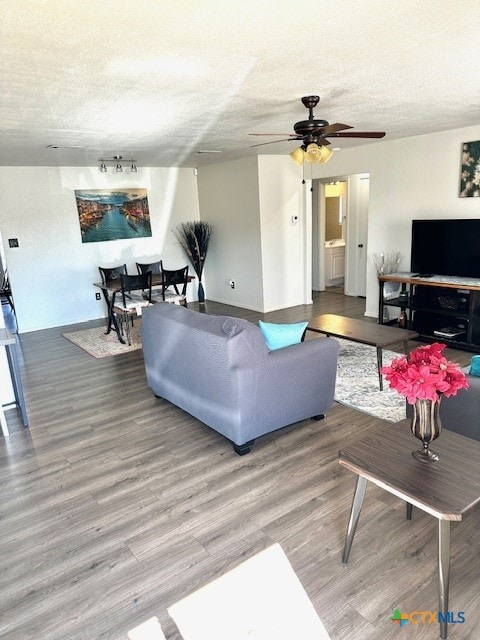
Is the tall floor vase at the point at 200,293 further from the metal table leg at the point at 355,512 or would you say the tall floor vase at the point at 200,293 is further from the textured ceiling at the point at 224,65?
the metal table leg at the point at 355,512

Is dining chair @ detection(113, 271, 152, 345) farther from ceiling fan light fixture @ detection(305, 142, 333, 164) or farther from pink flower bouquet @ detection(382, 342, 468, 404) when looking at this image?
pink flower bouquet @ detection(382, 342, 468, 404)

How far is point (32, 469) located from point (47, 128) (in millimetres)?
2827

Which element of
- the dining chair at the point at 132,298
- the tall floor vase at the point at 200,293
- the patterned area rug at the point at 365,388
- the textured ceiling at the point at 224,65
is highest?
the textured ceiling at the point at 224,65

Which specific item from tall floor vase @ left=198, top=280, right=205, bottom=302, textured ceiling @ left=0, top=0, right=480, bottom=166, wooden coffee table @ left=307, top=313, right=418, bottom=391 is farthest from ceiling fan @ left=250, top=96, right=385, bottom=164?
tall floor vase @ left=198, top=280, right=205, bottom=302

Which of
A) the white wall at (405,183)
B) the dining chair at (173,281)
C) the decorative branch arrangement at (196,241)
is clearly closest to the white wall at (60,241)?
the decorative branch arrangement at (196,241)

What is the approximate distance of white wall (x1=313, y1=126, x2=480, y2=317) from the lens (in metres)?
5.11

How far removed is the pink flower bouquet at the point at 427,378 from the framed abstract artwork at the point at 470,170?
13.2 feet

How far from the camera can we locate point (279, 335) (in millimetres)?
3160

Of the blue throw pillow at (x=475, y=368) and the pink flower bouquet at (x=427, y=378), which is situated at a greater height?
the pink flower bouquet at (x=427, y=378)

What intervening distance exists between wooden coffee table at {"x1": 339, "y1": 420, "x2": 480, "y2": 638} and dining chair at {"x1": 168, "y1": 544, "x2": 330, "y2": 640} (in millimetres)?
753

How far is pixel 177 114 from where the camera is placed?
3.53 meters

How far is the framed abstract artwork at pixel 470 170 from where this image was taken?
4.86 meters

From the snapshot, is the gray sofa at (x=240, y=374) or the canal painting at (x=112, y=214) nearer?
the gray sofa at (x=240, y=374)

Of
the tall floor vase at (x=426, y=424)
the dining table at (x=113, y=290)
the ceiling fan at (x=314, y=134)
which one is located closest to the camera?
the tall floor vase at (x=426, y=424)
